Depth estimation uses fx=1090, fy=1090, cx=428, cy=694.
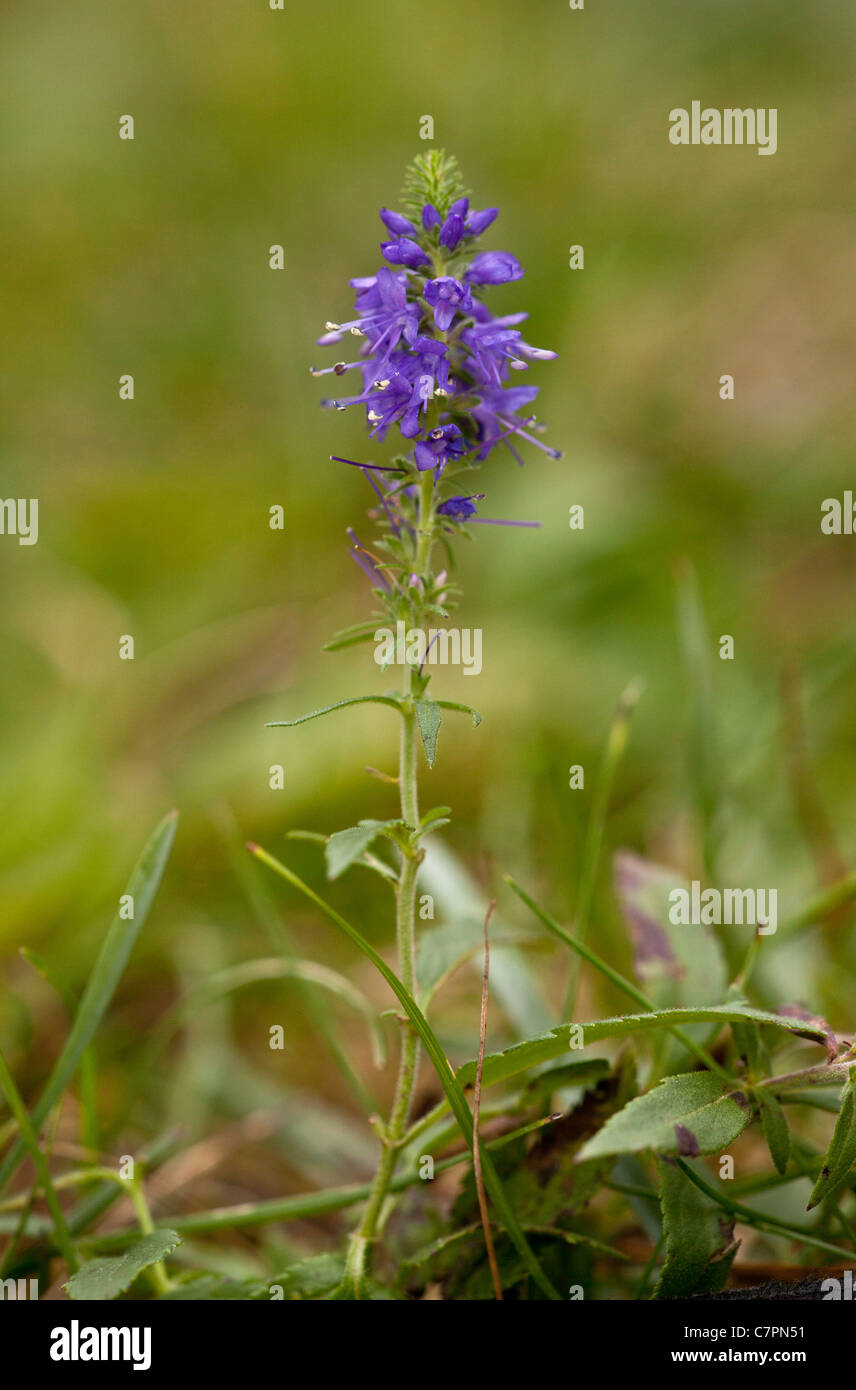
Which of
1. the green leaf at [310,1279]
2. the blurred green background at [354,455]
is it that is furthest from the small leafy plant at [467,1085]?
the blurred green background at [354,455]

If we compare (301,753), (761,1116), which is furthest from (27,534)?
(761,1116)

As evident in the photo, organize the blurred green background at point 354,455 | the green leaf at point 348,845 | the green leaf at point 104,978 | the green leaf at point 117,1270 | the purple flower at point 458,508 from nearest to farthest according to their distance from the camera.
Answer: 1. the green leaf at point 348,845
2. the green leaf at point 117,1270
3. the purple flower at point 458,508
4. the green leaf at point 104,978
5. the blurred green background at point 354,455

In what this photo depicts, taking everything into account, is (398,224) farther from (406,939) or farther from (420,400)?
(406,939)

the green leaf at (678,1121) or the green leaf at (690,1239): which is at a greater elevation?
the green leaf at (678,1121)

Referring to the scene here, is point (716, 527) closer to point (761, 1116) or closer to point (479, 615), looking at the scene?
point (479, 615)

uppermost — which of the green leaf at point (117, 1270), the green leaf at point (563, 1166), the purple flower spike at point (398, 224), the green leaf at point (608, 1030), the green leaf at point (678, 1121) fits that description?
the purple flower spike at point (398, 224)

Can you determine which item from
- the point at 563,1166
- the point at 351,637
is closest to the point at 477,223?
the point at 351,637

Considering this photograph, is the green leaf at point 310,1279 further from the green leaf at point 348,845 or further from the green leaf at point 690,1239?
the green leaf at point 348,845

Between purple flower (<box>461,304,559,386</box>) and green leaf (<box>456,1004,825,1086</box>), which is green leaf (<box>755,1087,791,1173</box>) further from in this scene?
purple flower (<box>461,304,559,386</box>)
